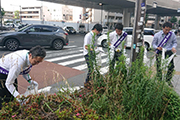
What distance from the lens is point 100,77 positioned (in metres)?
2.53

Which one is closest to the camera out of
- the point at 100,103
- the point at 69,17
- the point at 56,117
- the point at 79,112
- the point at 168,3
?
the point at 56,117

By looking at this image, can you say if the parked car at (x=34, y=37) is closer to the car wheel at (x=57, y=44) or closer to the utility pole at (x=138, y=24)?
the car wheel at (x=57, y=44)

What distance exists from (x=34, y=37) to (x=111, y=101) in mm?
9672

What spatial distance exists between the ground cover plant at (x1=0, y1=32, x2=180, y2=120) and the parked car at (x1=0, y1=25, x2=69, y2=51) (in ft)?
30.0

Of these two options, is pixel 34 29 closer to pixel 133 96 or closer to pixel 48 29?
pixel 48 29

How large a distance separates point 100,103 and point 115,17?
75.6m

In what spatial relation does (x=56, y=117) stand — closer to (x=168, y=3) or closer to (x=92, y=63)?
(x=92, y=63)

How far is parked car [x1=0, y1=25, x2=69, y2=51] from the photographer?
10258mm

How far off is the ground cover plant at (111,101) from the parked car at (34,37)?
30.0ft

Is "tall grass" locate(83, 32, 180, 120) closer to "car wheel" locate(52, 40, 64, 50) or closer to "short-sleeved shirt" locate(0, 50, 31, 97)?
"short-sleeved shirt" locate(0, 50, 31, 97)

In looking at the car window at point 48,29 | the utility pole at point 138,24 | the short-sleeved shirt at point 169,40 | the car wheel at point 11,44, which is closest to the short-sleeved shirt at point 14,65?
the utility pole at point 138,24

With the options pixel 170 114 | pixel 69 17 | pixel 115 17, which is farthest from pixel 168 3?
pixel 69 17

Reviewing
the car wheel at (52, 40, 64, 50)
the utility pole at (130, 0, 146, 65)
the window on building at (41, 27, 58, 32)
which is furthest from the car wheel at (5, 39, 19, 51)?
the utility pole at (130, 0, 146, 65)

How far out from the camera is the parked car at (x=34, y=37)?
10258mm
